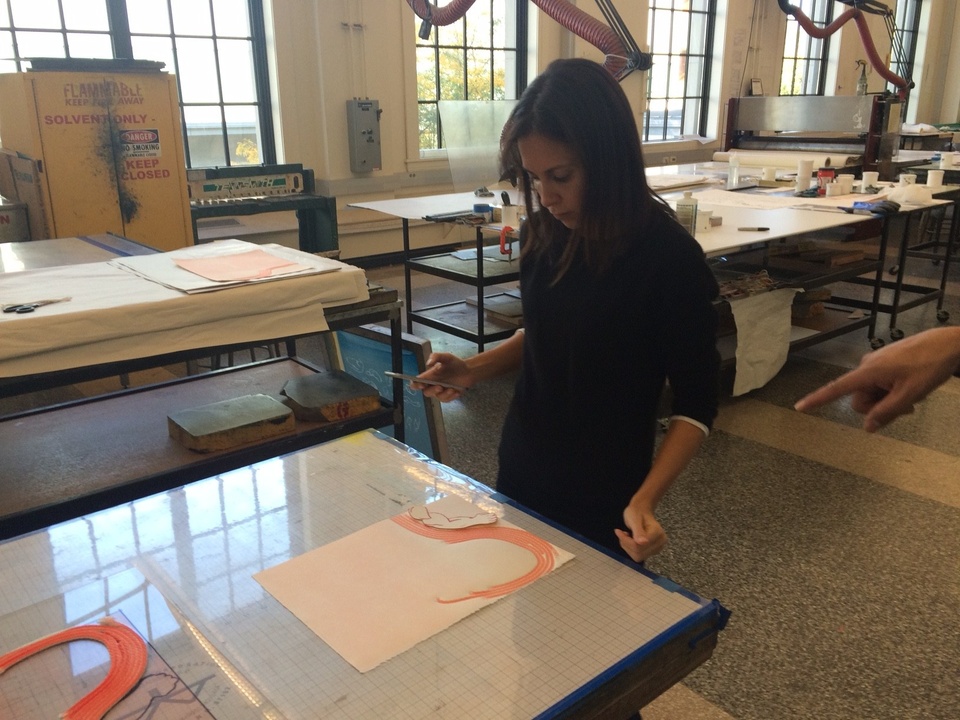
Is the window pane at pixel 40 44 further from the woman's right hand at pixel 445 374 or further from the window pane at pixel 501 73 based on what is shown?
the woman's right hand at pixel 445 374

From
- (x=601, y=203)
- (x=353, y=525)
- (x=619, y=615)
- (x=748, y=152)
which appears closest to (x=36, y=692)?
(x=353, y=525)

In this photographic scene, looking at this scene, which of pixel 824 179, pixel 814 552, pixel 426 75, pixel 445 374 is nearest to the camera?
pixel 445 374

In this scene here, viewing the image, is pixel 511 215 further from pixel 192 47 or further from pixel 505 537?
pixel 192 47

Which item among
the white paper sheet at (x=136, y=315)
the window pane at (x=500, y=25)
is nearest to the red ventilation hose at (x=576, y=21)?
the window pane at (x=500, y=25)

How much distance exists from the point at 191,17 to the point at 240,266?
3.89 meters

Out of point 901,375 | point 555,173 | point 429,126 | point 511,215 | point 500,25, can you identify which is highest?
→ point 500,25

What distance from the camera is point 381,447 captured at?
4.13 ft

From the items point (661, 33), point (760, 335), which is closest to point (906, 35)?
point (661, 33)

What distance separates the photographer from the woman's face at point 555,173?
3.37 ft

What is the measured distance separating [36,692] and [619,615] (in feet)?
1.91

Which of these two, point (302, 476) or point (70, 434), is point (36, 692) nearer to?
point (302, 476)

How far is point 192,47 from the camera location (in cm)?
475

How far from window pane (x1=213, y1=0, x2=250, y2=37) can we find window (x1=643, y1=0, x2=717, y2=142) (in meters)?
3.66

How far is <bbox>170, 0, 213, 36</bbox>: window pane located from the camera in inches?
183
